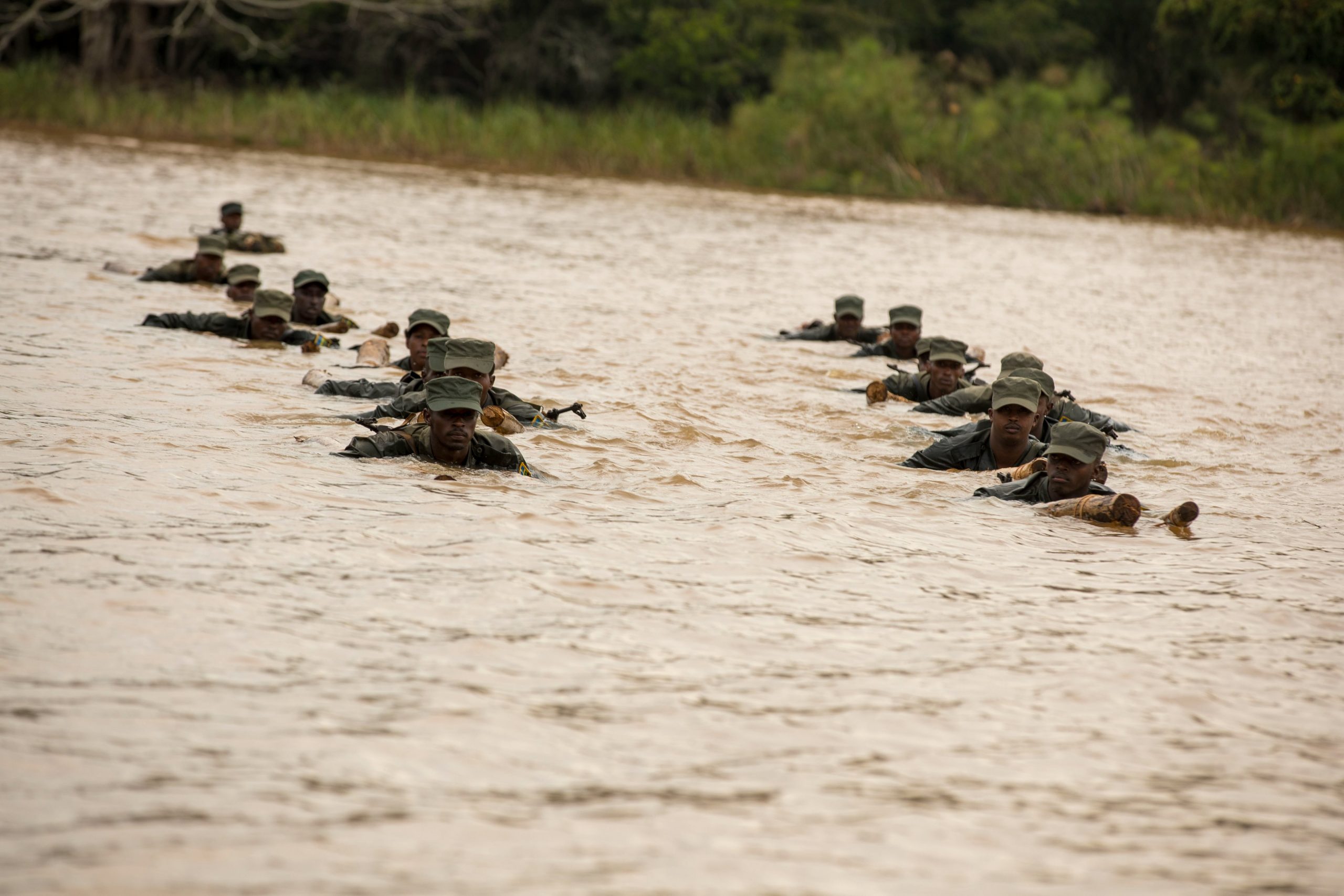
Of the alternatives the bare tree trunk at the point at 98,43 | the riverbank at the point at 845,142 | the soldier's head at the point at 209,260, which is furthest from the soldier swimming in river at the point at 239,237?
the bare tree trunk at the point at 98,43

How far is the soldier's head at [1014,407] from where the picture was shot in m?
10.2

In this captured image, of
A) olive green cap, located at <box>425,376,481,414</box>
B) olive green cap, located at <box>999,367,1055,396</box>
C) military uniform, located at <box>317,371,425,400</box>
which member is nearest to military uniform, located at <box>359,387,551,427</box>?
military uniform, located at <box>317,371,425,400</box>

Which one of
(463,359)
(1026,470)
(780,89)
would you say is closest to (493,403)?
(463,359)

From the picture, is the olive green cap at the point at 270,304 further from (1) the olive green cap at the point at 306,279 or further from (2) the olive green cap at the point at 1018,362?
(2) the olive green cap at the point at 1018,362

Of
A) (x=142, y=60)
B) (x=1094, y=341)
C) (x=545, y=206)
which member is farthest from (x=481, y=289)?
(x=142, y=60)

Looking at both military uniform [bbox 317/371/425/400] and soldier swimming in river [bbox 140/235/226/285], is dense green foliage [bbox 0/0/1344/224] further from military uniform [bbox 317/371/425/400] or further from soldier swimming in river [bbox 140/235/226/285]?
military uniform [bbox 317/371/425/400]

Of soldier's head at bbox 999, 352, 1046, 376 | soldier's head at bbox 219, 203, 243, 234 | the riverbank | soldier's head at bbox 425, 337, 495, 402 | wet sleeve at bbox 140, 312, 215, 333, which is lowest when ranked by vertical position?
wet sleeve at bbox 140, 312, 215, 333

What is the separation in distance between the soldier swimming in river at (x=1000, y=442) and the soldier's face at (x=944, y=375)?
8.11 ft

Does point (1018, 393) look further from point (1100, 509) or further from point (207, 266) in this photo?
point (207, 266)

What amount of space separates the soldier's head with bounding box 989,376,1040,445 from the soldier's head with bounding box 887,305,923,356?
17.4 ft

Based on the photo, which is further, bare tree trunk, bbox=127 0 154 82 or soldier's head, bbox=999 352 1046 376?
bare tree trunk, bbox=127 0 154 82

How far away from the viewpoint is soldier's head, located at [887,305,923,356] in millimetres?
15805

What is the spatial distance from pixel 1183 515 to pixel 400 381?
5869mm

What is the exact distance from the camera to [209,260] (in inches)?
708
